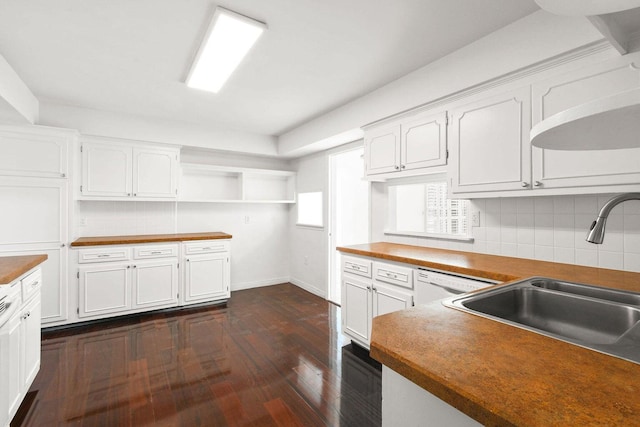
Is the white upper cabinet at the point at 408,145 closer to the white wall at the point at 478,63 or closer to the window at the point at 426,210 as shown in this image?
the white wall at the point at 478,63

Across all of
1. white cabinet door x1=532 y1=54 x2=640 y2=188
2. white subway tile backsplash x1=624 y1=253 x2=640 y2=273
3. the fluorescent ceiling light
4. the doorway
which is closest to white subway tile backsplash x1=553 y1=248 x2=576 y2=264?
white subway tile backsplash x1=624 y1=253 x2=640 y2=273

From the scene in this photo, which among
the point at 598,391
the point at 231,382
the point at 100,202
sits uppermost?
the point at 100,202

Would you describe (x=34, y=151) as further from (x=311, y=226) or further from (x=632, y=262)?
(x=632, y=262)

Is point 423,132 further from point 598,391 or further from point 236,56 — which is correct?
point 598,391

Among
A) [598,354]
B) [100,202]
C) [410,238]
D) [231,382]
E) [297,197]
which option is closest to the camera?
[598,354]

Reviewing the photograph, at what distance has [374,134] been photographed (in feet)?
9.82

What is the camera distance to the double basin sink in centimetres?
109

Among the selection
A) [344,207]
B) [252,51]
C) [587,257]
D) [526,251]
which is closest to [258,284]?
[344,207]

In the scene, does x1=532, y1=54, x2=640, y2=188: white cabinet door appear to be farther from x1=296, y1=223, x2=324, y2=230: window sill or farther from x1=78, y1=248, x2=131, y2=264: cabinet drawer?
x1=78, y1=248, x2=131, y2=264: cabinet drawer

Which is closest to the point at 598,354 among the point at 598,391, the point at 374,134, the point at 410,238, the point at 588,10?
the point at 598,391

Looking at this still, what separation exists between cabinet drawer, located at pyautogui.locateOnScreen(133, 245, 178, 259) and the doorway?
2098 millimetres

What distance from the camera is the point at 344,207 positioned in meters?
4.59

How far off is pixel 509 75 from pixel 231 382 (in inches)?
116

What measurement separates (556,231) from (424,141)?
3.75 ft
